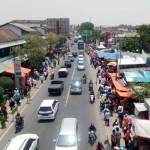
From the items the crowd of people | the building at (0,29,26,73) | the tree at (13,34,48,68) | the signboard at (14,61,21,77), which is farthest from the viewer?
the tree at (13,34,48,68)

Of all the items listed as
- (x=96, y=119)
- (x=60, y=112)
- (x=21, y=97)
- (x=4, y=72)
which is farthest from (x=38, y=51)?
(x=96, y=119)

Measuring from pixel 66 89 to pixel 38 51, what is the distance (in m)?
10.4

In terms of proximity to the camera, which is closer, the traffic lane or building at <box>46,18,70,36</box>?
the traffic lane

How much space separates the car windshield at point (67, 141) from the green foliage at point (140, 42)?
1963 inches

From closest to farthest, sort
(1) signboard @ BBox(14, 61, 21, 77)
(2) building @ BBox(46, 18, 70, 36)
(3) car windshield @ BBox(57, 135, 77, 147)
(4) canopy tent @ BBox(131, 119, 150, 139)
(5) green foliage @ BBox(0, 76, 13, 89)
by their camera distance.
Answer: (4) canopy tent @ BBox(131, 119, 150, 139) < (3) car windshield @ BBox(57, 135, 77, 147) < (5) green foliage @ BBox(0, 76, 13, 89) < (1) signboard @ BBox(14, 61, 21, 77) < (2) building @ BBox(46, 18, 70, 36)

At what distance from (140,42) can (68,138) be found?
51453 mm

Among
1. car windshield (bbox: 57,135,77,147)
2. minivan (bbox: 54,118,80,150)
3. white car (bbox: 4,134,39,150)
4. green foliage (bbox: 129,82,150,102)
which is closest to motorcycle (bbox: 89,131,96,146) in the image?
minivan (bbox: 54,118,80,150)

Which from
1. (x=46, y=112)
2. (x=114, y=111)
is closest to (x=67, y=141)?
(x=46, y=112)

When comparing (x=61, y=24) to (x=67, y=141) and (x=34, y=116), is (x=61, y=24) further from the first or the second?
(x=67, y=141)

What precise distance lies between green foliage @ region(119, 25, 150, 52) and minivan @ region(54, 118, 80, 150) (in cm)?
4838

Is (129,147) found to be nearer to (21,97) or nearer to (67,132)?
(67,132)

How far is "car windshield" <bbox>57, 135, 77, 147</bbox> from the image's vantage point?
56.2 ft

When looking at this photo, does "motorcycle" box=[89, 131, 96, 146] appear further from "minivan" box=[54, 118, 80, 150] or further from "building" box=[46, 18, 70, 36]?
"building" box=[46, 18, 70, 36]

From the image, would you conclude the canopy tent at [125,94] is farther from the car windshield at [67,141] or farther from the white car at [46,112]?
the car windshield at [67,141]
